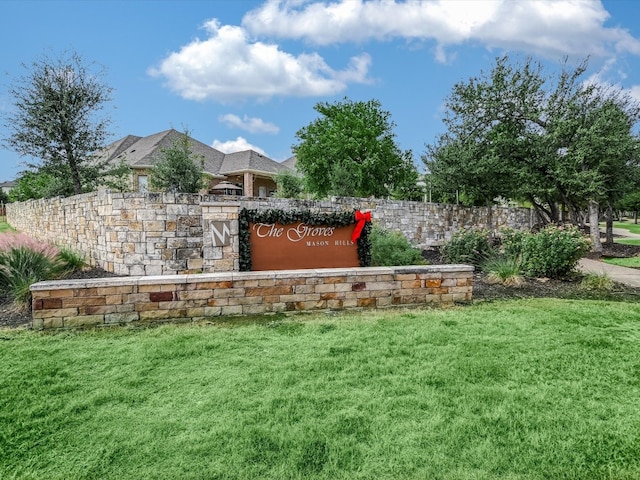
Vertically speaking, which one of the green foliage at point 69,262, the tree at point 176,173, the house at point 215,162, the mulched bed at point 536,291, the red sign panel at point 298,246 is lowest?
the mulched bed at point 536,291

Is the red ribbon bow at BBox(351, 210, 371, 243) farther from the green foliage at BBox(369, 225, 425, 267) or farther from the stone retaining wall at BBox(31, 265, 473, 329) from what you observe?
the green foliage at BBox(369, 225, 425, 267)

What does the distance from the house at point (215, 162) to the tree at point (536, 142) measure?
13307 mm

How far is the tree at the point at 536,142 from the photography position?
44.5ft

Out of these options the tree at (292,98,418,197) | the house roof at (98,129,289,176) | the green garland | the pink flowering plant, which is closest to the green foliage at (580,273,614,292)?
the green garland

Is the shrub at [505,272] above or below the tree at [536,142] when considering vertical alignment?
below

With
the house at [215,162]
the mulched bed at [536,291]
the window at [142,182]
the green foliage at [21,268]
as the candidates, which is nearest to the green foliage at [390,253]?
the mulched bed at [536,291]

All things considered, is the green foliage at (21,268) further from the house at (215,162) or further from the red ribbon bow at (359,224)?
the house at (215,162)

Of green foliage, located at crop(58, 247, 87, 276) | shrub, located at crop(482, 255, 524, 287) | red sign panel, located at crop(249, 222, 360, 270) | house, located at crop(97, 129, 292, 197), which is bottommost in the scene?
shrub, located at crop(482, 255, 524, 287)

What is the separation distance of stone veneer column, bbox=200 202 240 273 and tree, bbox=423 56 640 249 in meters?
11.9

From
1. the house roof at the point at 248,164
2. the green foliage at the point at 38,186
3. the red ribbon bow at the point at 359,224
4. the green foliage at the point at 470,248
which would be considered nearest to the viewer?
the red ribbon bow at the point at 359,224

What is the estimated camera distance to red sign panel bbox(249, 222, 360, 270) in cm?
614

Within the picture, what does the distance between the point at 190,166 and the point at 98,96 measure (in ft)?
14.7

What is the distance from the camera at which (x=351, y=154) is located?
70.5ft

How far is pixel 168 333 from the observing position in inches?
167
